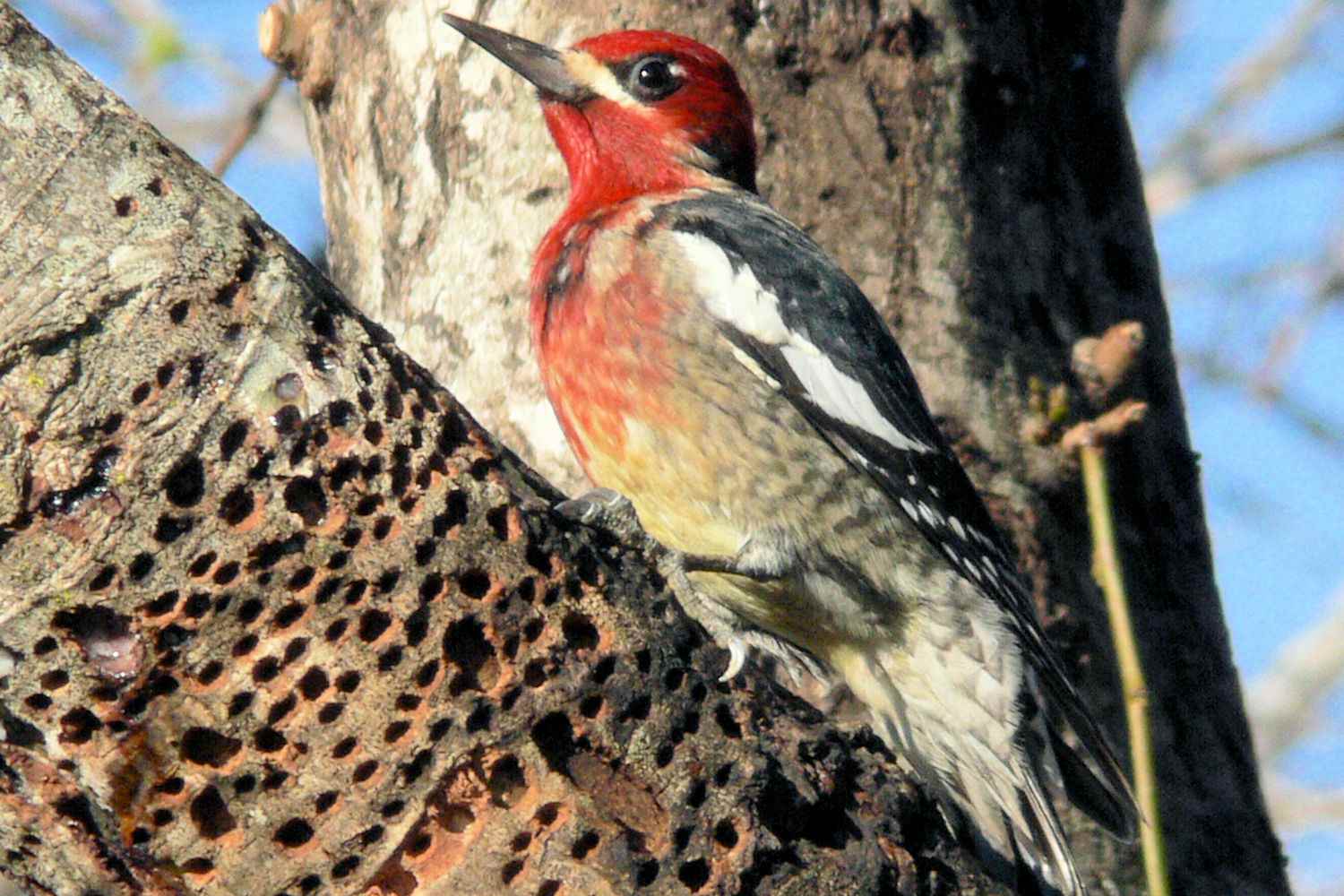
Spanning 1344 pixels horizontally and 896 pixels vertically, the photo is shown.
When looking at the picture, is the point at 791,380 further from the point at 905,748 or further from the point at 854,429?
the point at 905,748

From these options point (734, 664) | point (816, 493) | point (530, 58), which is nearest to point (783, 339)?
point (816, 493)

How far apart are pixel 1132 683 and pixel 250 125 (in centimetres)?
296

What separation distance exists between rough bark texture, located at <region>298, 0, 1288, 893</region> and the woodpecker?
8.2 inches

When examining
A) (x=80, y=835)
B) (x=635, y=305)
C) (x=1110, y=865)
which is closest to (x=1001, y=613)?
(x=1110, y=865)

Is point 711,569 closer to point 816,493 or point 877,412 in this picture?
point 816,493

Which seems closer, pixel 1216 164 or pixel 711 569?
pixel 711 569

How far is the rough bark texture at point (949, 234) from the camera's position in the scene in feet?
12.3

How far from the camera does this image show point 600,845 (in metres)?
2.19

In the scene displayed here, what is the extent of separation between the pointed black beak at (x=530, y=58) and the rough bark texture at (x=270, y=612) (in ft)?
5.62

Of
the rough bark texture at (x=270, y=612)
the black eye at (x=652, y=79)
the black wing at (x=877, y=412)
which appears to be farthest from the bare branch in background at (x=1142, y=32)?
the rough bark texture at (x=270, y=612)

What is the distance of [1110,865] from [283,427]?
7.79 ft

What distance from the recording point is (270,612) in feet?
6.80

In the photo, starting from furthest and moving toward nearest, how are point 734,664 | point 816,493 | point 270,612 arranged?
1. point 816,493
2. point 734,664
3. point 270,612

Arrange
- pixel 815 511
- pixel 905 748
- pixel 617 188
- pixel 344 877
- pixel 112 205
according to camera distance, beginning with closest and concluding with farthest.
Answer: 1. pixel 112 205
2. pixel 344 877
3. pixel 815 511
4. pixel 905 748
5. pixel 617 188
